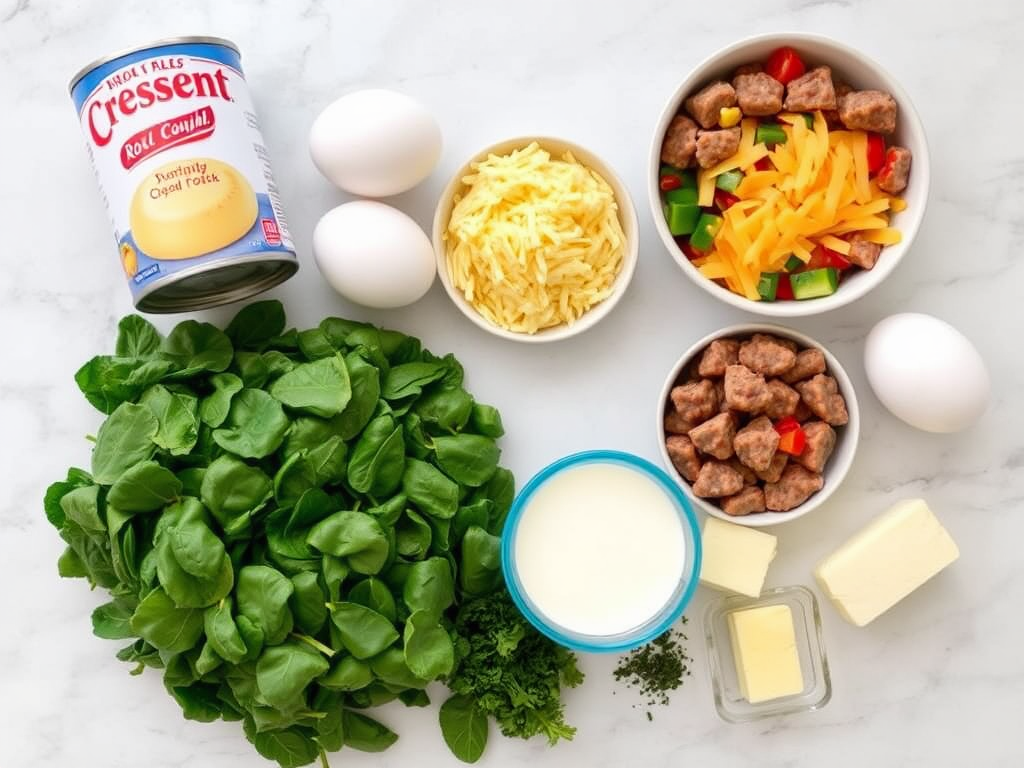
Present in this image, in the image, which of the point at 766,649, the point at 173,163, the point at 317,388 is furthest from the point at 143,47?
the point at 766,649

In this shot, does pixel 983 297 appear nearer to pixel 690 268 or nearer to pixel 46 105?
pixel 690 268

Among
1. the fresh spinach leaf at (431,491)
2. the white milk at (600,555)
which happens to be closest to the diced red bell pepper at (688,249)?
the white milk at (600,555)

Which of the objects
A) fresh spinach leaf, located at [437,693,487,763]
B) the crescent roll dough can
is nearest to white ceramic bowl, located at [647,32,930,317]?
the crescent roll dough can

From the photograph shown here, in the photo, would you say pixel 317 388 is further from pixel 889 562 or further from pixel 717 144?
pixel 889 562

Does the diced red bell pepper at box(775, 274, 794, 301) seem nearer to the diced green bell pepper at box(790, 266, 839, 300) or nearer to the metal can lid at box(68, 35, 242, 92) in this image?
the diced green bell pepper at box(790, 266, 839, 300)

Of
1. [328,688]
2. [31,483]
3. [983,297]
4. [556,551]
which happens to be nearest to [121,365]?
[31,483]

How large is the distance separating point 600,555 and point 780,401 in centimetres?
34

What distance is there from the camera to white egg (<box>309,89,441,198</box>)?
136 cm

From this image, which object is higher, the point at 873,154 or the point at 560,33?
the point at 560,33

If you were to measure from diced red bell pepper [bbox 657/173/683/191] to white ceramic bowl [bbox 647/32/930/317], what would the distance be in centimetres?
2

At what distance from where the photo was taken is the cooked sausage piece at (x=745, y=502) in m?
1.47

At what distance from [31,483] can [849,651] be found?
1.31m

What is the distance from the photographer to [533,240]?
4.55ft

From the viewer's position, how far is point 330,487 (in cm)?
143
